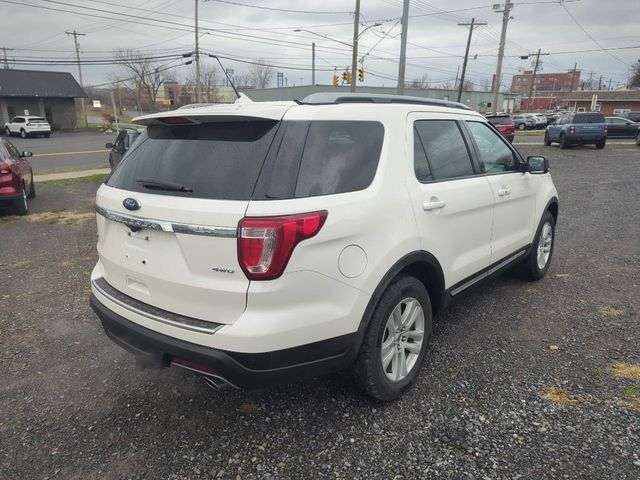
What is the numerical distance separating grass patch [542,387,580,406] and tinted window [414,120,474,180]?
1.58 meters

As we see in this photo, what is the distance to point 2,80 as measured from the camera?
44406 mm

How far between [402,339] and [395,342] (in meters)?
0.09

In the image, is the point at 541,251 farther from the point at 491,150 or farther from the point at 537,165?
the point at 491,150

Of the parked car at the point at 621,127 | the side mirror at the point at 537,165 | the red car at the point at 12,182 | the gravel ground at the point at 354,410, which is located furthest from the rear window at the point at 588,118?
the red car at the point at 12,182

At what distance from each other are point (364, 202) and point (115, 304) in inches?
62.3

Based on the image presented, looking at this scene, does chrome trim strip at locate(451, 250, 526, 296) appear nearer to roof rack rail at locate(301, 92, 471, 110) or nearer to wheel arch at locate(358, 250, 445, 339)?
wheel arch at locate(358, 250, 445, 339)

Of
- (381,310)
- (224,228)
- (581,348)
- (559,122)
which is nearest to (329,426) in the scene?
(381,310)

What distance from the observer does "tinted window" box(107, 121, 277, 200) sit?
229cm

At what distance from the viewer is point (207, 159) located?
2457 millimetres

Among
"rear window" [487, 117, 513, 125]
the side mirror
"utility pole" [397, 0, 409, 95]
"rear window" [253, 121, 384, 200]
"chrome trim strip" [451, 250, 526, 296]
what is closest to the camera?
"rear window" [253, 121, 384, 200]

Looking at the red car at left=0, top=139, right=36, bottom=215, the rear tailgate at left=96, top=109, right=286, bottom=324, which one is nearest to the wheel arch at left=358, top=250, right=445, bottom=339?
the rear tailgate at left=96, top=109, right=286, bottom=324

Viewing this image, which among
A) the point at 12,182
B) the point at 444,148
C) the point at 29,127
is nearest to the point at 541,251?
the point at 444,148

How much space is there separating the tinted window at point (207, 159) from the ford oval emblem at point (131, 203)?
0.29ft

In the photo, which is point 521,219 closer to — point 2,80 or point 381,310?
point 381,310
